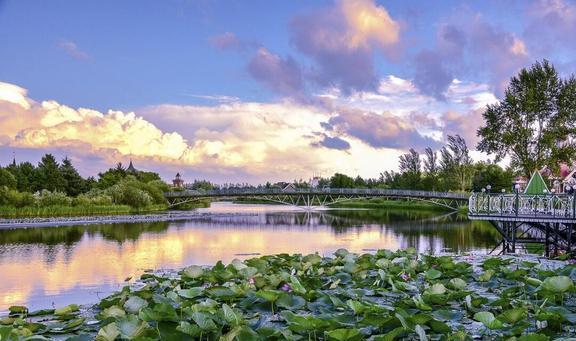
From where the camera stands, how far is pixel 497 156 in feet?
101

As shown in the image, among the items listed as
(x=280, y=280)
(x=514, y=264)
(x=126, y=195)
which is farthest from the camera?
(x=126, y=195)

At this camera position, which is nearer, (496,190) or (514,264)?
(514,264)

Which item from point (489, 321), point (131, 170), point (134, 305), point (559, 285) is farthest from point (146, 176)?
point (489, 321)

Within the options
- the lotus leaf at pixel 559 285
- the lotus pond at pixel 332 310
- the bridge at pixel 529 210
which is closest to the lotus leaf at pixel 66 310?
the lotus pond at pixel 332 310

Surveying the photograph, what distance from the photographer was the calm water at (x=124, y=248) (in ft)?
45.8

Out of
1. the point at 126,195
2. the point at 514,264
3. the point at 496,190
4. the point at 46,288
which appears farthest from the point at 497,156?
the point at 126,195

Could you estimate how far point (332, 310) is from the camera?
5000mm

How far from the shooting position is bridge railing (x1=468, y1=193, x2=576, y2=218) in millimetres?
16281

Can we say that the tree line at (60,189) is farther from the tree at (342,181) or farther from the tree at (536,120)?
the tree at (342,181)

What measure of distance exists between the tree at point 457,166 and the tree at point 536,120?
47.0 meters

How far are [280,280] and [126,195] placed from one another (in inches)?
2054

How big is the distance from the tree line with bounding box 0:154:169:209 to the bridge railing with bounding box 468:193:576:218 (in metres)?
38.1

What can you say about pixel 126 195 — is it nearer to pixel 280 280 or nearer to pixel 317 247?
pixel 317 247

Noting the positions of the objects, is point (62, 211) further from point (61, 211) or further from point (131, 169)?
point (131, 169)
